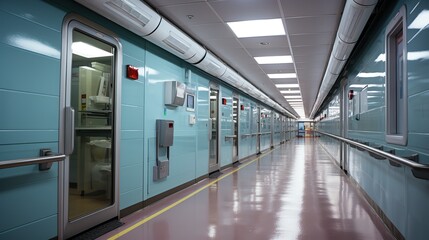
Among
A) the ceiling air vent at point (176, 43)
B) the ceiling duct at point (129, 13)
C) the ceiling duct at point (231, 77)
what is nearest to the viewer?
the ceiling duct at point (129, 13)

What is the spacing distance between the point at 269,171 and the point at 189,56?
4037 millimetres

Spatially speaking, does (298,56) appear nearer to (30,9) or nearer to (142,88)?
(142,88)

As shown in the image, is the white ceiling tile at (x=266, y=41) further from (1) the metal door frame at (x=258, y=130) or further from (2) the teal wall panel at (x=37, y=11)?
(1) the metal door frame at (x=258, y=130)

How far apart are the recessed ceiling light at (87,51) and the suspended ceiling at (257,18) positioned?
2.98 feet

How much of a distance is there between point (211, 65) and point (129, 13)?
2.78m

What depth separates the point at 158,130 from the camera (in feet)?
15.0

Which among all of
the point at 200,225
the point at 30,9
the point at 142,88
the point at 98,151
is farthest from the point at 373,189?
the point at 30,9

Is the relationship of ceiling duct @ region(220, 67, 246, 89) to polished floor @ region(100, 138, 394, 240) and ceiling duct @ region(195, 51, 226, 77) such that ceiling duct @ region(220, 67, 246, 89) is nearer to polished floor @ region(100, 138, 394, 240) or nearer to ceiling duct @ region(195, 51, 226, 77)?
ceiling duct @ region(195, 51, 226, 77)

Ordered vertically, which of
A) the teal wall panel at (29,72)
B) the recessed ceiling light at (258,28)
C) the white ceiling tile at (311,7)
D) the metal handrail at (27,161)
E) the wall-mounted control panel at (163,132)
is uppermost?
the recessed ceiling light at (258,28)

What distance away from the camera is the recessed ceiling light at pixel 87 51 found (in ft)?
12.9

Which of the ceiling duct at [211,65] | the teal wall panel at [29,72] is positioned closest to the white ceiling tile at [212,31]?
the ceiling duct at [211,65]

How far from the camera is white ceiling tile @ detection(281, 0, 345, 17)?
356 centimetres

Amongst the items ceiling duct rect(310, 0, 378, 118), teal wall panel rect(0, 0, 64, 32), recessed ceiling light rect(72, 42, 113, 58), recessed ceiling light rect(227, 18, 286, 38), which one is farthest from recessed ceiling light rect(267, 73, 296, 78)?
teal wall panel rect(0, 0, 64, 32)

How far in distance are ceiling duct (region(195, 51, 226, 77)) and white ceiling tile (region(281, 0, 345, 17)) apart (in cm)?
186
